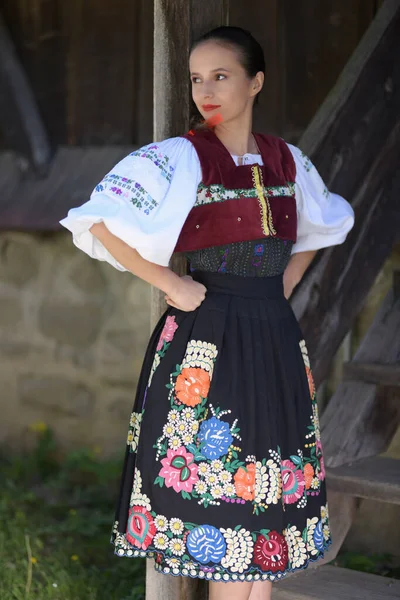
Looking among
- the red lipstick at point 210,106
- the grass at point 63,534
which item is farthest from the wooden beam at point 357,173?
the grass at point 63,534

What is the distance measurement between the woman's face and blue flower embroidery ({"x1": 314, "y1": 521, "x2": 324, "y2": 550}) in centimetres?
114

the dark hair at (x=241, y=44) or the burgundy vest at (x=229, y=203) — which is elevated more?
the dark hair at (x=241, y=44)

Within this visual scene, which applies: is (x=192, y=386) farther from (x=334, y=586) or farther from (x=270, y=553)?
(x=334, y=586)

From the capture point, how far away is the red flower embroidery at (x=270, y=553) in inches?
95.7

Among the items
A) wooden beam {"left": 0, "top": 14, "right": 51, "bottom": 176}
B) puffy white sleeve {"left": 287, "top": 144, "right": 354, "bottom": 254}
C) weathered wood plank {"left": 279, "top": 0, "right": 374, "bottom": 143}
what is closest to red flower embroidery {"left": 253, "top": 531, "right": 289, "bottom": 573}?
puffy white sleeve {"left": 287, "top": 144, "right": 354, "bottom": 254}

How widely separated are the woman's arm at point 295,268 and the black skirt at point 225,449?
0.89ft

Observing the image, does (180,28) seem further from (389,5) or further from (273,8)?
(273,8)

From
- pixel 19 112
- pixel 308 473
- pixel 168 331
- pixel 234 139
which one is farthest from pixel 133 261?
pixel 19 112

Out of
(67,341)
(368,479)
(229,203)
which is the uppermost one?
(229,203)

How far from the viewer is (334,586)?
296 centimetres

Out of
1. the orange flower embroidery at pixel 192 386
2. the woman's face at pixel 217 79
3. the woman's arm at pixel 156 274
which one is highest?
the woman's face at pixel 217 79

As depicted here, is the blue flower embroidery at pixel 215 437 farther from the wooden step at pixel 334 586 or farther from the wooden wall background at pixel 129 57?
the wooden wall background at pixel 129 57

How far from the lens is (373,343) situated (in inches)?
134

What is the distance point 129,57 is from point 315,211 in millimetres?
2107
